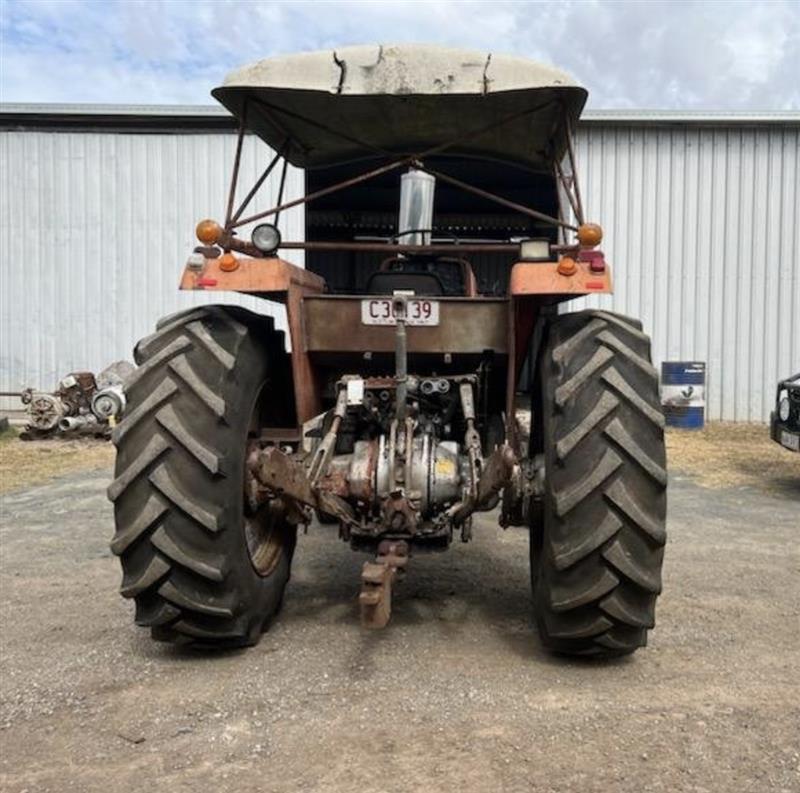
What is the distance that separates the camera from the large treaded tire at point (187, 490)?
10.8 ft

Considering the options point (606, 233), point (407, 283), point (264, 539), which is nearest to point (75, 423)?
point (407, 283)

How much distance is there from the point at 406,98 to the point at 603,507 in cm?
220

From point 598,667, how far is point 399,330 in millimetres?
1658

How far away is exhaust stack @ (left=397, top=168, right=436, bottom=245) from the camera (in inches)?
238

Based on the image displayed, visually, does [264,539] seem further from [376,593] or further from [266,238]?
[266,238]

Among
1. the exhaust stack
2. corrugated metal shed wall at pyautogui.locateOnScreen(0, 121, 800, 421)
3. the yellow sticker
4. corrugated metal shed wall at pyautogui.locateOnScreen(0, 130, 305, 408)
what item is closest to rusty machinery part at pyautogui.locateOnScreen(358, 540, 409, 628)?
the yellow sticker

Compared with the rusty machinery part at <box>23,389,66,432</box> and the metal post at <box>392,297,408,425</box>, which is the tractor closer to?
the metal post at <box>392,297,408,425</box>

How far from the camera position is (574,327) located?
372 centimetres

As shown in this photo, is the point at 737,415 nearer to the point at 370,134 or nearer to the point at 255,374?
the point at 370,134

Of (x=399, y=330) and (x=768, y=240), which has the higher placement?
(x=768, y=240)

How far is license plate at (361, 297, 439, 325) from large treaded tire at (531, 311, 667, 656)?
2.66 feet

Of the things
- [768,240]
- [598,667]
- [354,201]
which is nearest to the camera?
[598,667]

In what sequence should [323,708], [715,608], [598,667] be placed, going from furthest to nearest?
[715,608]
[598,667]
[323,708]

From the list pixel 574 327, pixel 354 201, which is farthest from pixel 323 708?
pixel 354 201
